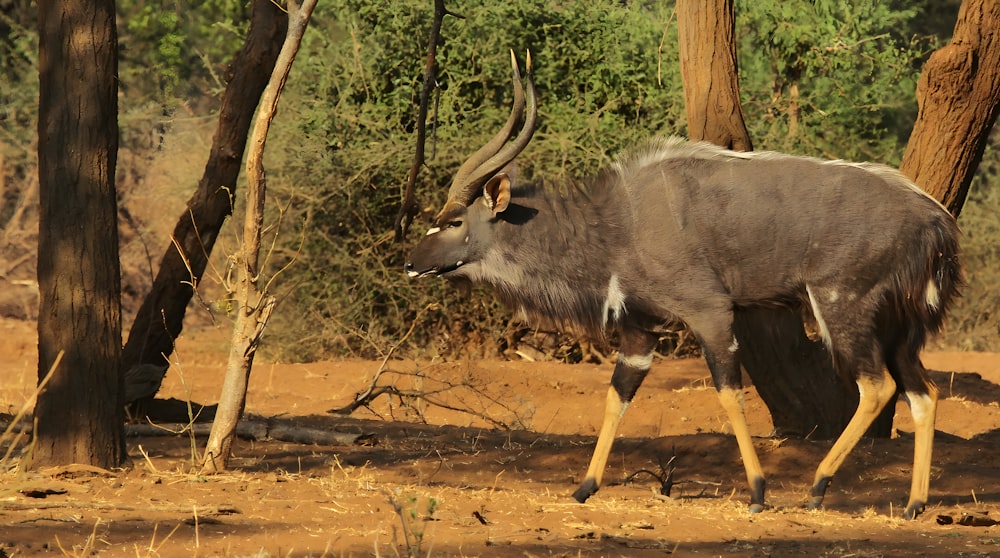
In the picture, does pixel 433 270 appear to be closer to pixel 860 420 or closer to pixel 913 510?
pixel 860 420

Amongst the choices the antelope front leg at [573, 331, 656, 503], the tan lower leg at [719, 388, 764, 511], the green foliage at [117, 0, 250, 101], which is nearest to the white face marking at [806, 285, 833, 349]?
the tan lower leg at [719, 388, 764, 511]

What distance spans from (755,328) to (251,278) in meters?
3.48

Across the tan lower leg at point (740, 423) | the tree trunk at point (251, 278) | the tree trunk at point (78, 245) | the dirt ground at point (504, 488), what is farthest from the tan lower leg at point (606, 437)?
the tree trunk at point (78, 245)

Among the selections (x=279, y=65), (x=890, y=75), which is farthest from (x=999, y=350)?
(x=279, y=65)

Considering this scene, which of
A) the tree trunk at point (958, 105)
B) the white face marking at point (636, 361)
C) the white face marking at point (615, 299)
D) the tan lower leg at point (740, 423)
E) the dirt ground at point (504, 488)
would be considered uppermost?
the tree trunk at point (958, 105)

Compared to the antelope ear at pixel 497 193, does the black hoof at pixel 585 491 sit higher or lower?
lower

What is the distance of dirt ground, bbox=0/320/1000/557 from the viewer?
4.77m

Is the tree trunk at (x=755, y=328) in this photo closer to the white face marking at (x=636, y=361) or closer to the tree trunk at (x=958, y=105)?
the tree trunk at (x=958, y=105)

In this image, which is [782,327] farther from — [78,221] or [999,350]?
[999,350]

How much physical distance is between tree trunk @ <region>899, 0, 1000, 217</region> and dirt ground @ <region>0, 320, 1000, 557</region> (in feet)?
5.57

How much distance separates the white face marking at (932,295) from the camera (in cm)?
644

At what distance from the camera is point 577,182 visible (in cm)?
712

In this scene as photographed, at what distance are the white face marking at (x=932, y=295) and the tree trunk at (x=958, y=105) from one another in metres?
1.40

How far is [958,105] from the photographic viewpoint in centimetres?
767
